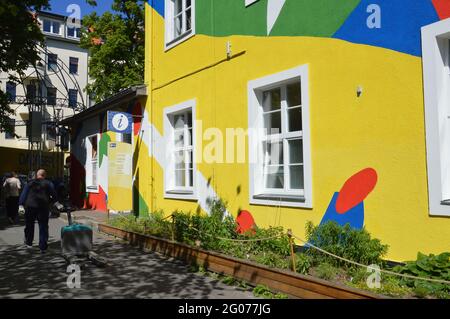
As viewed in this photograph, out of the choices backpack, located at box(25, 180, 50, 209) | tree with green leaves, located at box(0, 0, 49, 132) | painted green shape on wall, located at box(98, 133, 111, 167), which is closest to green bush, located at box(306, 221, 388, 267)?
backpack, located at box(25, 180, 50, 209)

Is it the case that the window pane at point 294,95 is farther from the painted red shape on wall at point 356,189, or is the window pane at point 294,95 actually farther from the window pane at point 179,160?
the window pane at point 179,160

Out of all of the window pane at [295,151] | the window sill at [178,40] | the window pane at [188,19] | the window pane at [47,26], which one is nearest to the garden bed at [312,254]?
the window pane at [295,151]

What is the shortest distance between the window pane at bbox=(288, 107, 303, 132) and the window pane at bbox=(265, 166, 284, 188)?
0.75 metres

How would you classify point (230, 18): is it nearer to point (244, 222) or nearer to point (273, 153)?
point (273, 153)

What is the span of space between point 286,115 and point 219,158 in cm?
209

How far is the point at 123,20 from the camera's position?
2633 centimetres

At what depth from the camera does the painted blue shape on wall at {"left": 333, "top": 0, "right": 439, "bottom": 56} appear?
17.9 feet

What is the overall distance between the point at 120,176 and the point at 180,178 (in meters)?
2.51

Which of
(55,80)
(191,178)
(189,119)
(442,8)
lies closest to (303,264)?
(442,8)

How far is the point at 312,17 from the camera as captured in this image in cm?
702

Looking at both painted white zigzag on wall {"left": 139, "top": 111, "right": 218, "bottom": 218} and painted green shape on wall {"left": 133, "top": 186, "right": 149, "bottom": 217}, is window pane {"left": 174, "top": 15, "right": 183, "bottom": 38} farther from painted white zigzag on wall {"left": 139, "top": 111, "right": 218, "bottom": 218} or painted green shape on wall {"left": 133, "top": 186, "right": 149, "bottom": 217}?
painted green shape on wall {"left": 133, "top": 186, "right": 149, "bottom": 217}

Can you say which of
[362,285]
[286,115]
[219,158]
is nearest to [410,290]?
[362,285]

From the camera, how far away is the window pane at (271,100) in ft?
26.2

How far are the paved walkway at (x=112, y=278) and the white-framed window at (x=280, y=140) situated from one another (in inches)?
78.1
